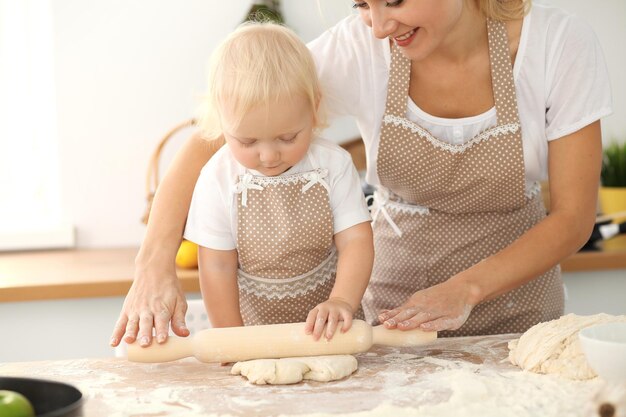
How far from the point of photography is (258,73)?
142 cm

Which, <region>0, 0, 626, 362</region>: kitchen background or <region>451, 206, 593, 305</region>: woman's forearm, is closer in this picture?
<region>451, 206, 593, 305</region>: woman's forearm

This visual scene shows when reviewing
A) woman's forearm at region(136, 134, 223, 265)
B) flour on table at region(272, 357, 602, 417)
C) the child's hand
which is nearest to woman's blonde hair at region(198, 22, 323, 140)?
woman's forearm at region(136, 134, 223, 265)

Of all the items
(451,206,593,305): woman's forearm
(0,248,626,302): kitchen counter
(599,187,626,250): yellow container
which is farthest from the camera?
(599,187,626,250): yellow container

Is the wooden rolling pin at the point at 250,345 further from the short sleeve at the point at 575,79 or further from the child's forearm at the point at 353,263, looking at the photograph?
the short sleeve at the point at 575,79

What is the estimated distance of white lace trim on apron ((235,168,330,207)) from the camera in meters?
1.54

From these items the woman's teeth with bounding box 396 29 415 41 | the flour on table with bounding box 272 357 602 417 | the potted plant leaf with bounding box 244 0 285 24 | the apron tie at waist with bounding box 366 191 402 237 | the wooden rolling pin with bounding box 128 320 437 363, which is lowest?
the flour on table with bounding box 272 357 602 417

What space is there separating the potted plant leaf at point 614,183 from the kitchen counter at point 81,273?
0.81ft

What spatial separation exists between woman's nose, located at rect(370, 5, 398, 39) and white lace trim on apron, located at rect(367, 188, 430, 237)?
47 centimetres

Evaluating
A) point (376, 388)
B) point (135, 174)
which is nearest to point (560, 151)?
point (376, 388)

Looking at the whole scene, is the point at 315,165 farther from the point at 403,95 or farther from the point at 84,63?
the point at 84,63

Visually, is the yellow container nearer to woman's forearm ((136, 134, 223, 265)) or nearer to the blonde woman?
the blonde woman

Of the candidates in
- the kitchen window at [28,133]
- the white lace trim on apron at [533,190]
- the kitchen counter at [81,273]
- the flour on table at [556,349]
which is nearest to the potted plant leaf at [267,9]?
the kitchen window at [28,133]

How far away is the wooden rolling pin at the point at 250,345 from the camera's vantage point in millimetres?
1315

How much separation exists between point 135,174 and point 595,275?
141cm
